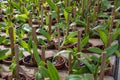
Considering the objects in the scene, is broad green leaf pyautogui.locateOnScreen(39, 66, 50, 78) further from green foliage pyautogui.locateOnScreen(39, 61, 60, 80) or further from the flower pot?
the flower pot

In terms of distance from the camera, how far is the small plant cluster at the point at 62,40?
3.31ft

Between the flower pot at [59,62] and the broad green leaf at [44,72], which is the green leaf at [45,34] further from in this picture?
the broad green leaf at [44,72]

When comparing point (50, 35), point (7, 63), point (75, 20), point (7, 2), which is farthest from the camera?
point (7, 2)

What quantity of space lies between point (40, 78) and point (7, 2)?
3.33ft

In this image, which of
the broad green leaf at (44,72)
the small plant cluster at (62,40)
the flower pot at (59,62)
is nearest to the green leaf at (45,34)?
the small plant cluster at (62,40)

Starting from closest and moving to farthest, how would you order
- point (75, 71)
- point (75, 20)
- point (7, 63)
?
point (75, 71), point (7, 63), point (75, 20)

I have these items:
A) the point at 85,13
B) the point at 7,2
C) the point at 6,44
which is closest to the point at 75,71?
the point at 6,44

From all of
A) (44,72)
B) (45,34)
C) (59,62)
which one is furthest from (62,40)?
(44,72)

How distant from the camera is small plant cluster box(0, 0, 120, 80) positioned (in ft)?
3.31

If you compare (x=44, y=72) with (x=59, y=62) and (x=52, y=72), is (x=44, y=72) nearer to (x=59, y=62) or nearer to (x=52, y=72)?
(x=52, y=72)

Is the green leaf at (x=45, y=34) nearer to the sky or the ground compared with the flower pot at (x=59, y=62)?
nearer to the sky

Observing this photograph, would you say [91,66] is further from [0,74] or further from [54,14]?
[54,14]

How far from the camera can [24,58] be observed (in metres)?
1.31

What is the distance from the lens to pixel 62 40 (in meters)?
1.46
